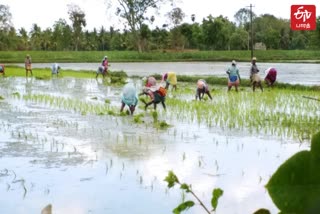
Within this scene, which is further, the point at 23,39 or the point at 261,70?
the point at 23,39

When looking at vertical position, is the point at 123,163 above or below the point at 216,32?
below

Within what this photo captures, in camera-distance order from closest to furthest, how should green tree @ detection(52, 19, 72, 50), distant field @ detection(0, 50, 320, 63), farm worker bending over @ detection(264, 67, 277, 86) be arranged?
farm worker bending over @ detection(264, 67, 277, 86) → distant field @ detection(0, 50, 320, 63) → green tree @ detection(52, 19, 72, 50)

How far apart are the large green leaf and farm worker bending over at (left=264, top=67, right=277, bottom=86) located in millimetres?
15762

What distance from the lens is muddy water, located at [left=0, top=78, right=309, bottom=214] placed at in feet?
14.9

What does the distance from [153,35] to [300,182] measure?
48.7 m

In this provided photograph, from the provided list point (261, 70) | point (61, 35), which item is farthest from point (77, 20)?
point (261, 70)

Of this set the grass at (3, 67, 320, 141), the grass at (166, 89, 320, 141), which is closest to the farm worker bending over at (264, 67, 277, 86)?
the grass at (3, 67, 320, 141)

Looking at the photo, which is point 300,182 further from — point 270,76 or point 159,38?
point 159,38

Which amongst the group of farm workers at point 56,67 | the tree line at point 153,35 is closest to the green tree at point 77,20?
the tree line at point 153,35

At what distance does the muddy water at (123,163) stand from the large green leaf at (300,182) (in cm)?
383

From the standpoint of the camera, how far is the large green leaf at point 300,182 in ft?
1.09

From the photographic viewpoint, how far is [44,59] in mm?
42062

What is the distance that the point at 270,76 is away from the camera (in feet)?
53.0

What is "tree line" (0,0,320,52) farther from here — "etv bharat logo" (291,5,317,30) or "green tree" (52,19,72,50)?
"etv bharat logo" (291,5,317,30)
